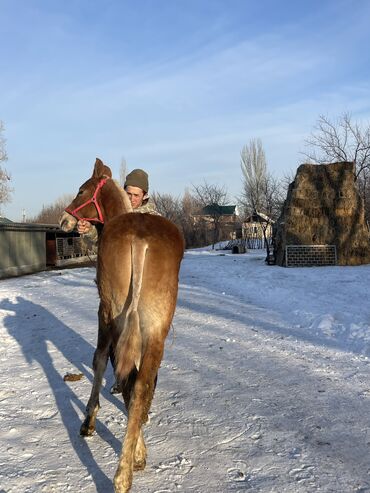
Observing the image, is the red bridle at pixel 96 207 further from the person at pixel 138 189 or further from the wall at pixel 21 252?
the wall at pixel 21 252

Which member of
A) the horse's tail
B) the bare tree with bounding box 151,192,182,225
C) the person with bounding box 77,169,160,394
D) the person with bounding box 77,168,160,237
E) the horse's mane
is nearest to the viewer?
the horse's tail

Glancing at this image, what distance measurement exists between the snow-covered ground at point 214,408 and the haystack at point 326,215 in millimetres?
11045

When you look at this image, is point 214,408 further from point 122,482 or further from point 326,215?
point 326,215

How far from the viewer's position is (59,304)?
10523 millimetres

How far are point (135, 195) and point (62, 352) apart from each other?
288cm

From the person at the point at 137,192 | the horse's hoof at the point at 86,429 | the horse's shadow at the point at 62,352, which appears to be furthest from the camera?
the person at the point at 137,192

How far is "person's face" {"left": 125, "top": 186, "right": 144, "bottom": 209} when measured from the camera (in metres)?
4.70

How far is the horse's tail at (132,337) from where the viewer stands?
2947 mm

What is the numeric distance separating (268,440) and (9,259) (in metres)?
19.3

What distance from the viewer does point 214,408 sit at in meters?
4.07

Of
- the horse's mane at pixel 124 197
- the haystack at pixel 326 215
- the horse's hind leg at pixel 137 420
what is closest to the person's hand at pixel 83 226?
the horse's mane at pixel 124 197

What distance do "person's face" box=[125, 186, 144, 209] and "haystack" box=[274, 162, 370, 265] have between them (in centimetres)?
1544

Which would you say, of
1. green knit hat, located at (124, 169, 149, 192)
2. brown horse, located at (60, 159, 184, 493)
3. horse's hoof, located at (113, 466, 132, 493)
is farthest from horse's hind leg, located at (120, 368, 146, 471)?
green knit hat, located at (124, 169, 149, 192)

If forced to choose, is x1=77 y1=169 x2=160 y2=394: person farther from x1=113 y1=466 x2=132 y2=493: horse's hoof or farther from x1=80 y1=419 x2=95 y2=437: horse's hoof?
x1=113 y1=466 x2=132 y2=493: horse's hoof
